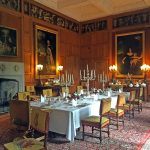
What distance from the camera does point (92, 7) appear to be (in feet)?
42.7

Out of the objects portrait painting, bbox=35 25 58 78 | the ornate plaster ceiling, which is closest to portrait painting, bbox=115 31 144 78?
the ornate plaster ceiling

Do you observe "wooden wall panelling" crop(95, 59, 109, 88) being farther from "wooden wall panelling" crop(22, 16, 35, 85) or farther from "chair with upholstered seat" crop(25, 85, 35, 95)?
"chair with upholstered seat" crop(25, 85, 35, 95)

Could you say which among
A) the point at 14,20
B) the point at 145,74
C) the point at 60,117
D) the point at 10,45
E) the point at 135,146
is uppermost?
the point at 14,20

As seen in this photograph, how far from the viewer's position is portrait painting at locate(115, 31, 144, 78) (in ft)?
40.7

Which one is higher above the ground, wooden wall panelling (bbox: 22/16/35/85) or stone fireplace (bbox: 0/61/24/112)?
wooden wall panelling (bbox: 22/16/35/85)

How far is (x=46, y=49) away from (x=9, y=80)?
330 cm

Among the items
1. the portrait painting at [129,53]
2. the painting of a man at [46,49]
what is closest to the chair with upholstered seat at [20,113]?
the painting of a man at [46,49]

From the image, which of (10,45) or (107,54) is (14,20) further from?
(107,54)

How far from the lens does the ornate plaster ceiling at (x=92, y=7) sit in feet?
38.2

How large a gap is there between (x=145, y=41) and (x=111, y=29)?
2426 millimetres

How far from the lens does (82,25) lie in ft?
48.2

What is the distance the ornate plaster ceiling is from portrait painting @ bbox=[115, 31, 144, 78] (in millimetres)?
1650

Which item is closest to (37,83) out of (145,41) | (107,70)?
(107,70)

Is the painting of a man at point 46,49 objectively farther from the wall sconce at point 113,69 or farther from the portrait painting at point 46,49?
the wall sconce at point 113,69
